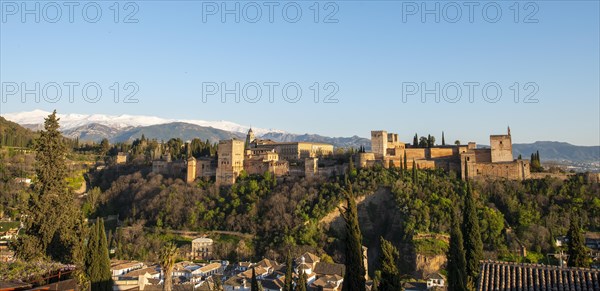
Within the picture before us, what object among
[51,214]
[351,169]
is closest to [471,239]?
[51,214]

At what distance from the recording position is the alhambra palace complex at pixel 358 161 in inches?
1781

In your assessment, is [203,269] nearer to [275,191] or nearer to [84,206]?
[275,191]

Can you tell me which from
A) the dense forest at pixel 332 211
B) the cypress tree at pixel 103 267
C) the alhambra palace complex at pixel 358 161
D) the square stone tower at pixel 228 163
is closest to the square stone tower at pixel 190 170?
the alhambra palace complex at pixel 358 161

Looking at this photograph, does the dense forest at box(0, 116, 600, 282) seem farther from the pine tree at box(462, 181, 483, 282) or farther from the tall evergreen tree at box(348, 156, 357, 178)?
the pine tree at box(462, 181, 483, 282)

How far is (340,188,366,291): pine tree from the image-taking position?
14.5 meters

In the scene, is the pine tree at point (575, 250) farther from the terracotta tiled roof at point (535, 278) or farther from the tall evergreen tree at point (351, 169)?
the tall evergreen tree at point (351, 169)

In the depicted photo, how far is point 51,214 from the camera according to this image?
1700 centimetres

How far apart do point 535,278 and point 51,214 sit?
14.8 metres

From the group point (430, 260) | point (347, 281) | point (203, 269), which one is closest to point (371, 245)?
point (430, 260)

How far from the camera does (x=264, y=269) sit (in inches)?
1377

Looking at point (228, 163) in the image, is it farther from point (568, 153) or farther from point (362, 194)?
point (568, 153)

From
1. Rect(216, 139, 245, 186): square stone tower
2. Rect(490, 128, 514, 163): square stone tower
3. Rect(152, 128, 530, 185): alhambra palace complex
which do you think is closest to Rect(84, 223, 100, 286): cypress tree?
Rect(152, 128, 530, 185): alhambra palace complex

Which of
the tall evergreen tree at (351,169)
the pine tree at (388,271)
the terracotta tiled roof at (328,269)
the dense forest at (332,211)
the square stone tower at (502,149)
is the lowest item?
the terracotta tiled roof at (328,269)

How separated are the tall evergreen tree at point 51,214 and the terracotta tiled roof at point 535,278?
42.0 ft
